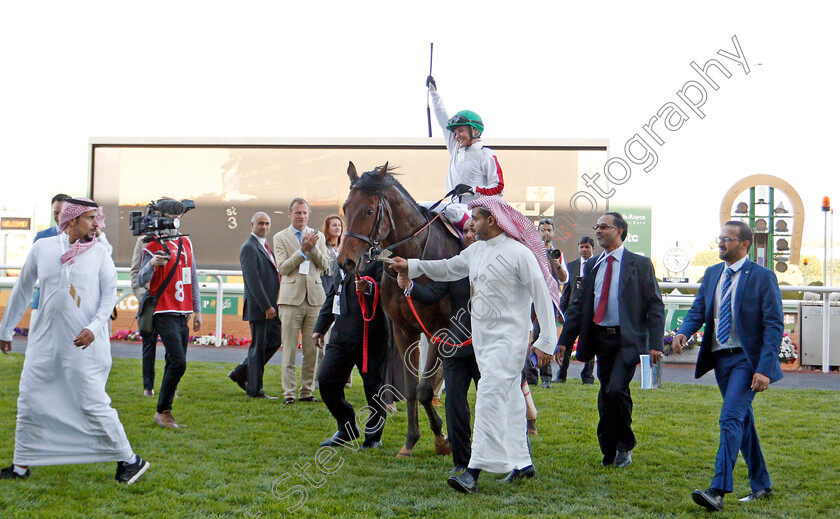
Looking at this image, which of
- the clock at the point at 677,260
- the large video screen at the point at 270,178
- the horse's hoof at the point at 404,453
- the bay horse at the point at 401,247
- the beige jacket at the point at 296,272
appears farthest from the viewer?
the clock at the point at 677,260

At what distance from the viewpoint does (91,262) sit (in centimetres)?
484

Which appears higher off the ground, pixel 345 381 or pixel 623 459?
pixel 345 381

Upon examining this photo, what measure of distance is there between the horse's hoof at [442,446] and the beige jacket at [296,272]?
2.87m

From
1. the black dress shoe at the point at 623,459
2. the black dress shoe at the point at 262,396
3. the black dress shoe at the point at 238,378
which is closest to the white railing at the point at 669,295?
the black dress shoe at the point at 238,378

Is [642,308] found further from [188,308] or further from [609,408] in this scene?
[188,308]

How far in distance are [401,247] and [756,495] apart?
2.74 m

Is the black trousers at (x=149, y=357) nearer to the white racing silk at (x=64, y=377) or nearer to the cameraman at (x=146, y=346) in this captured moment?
the cameraman at (x=146, y=346)

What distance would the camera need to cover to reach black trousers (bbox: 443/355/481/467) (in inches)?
196

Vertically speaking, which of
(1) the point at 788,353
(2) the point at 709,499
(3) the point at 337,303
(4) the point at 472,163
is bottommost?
(2) the point at 709,499

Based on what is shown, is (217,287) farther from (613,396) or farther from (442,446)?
(613,396)

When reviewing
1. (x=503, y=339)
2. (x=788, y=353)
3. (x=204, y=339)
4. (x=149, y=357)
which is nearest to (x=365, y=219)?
(x=503, y=339)

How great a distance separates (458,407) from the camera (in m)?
4.97

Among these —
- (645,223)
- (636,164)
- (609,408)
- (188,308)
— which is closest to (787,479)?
(609,408)

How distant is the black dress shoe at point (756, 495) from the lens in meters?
4.61
